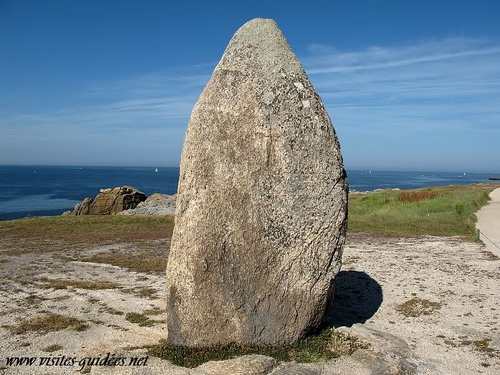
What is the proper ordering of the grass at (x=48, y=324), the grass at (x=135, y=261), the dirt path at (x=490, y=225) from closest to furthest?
the grass at (x=48, y=324) < the grass at (x=135, y=261) < the dirt path at (x=490, y=225)

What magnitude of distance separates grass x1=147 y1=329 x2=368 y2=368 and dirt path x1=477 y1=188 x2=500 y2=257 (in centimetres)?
1267

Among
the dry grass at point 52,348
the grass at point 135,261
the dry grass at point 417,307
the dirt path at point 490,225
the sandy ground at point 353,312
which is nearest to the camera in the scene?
the sandy ground at point 353,312

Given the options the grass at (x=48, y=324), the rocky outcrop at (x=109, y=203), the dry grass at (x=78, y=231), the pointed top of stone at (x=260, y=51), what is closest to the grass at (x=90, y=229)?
the dry grass at (x=78, y=231)

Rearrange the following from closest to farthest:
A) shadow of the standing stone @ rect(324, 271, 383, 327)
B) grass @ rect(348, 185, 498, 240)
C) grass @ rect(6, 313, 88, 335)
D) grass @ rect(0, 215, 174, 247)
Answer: grass @ rect(6, 313, 88, 335) < shadow of the standing stone @ rect(324, 271, 383, 327) < grass @ rect(0, 215, 174, 247) < grass @ rect(348, 185, 498, 240)

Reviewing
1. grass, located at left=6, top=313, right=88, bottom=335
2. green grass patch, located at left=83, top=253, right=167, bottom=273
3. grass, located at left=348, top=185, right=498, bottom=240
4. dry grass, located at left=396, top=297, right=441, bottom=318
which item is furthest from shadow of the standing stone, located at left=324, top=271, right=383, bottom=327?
grass, located at left=348, top=185, right=498, bottom=240

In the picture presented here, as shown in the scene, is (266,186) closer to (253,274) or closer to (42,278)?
(253,274)

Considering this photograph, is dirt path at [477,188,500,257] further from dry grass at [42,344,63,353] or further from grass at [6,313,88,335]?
dry grass at [42,344,63,353]

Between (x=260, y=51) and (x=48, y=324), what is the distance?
712 centimetres

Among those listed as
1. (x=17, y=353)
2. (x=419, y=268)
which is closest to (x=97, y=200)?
(x=419, y=268)

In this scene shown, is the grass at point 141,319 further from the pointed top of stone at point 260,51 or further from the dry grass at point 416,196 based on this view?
the dry grass at point 416,196

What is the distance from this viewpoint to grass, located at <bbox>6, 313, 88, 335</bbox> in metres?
10.4

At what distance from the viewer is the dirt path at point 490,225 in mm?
21936

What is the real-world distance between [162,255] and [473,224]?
1843 cm

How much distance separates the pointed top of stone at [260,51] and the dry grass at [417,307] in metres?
6.56
